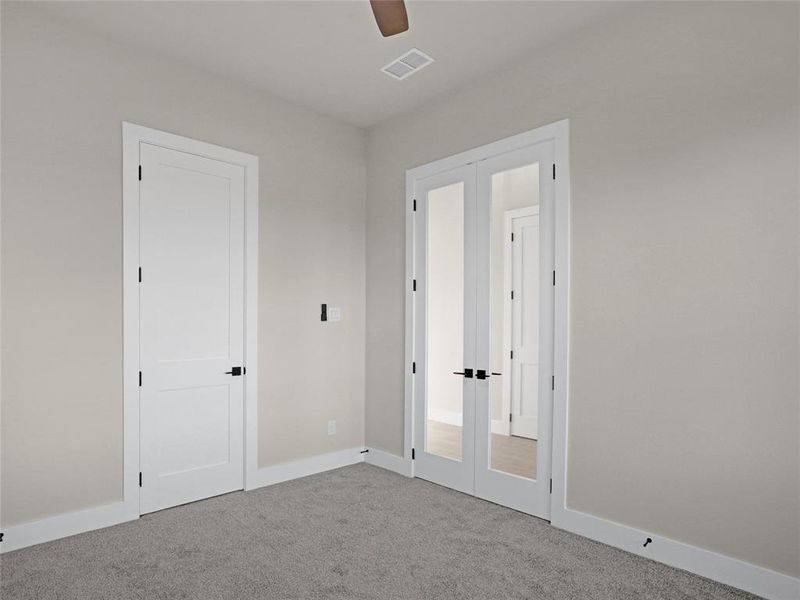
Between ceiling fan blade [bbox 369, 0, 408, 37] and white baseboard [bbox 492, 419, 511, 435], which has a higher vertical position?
ceiling fan blade [bbox 369, 0, 408, 37]

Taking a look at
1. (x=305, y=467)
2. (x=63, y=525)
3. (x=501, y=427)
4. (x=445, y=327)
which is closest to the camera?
(x=63, y=525)

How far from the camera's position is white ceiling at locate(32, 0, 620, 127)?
2.85 metres

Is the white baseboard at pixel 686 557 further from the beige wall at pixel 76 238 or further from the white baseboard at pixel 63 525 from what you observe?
the white baseboard at pixel 63 525

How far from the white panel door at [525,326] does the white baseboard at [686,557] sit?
0.61 metres

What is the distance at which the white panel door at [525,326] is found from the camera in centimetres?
337

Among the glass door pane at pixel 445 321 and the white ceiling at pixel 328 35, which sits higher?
the white ceiling at pixel 328 35

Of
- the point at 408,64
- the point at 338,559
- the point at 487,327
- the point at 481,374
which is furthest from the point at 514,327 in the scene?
the point at 408,64

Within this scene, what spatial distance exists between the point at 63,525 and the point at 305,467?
1708mm

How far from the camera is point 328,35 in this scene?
3141mm

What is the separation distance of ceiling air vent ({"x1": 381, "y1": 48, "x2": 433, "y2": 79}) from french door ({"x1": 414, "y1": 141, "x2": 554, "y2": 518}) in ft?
2.57

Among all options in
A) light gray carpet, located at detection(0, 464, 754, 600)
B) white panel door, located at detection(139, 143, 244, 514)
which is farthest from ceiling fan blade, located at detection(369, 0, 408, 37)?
light gray carpet, located at detection(0, 464, 754, 600)

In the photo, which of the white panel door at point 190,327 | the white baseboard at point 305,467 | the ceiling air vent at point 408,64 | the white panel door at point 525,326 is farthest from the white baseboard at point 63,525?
the ceiling air vent at point 408,64

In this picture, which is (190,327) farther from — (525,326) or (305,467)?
(525,326)

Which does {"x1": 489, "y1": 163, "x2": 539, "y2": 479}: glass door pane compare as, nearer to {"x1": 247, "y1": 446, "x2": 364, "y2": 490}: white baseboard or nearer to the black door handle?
the black door handle
